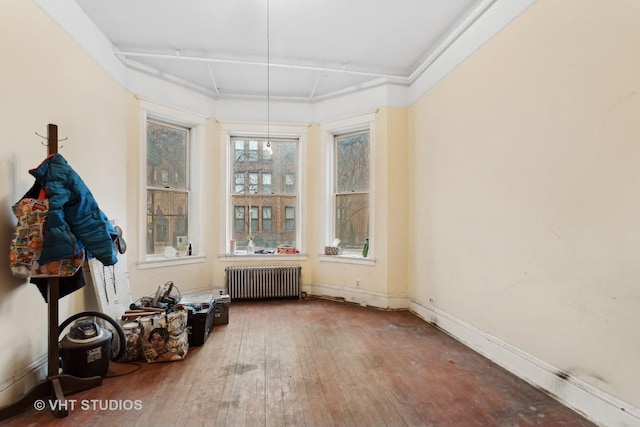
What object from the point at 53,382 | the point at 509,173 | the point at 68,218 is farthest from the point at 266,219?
the point at 509,173

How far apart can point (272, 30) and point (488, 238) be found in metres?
3.12

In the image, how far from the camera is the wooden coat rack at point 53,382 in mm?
2061

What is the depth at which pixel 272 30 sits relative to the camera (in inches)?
134

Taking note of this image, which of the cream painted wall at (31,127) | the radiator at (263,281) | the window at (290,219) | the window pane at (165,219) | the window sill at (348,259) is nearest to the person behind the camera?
the cream painted wall at (31,127)

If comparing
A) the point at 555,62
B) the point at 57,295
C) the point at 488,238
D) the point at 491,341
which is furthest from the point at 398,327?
the point at 57,295

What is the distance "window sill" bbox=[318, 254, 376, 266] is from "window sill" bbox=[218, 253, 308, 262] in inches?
14.3

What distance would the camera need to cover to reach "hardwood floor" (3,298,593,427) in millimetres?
2033

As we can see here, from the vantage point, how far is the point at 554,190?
2.28 m

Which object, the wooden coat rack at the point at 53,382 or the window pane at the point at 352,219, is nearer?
the wooden coat rack at the point at 53,382

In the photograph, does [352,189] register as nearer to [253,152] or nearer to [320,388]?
[253,152]

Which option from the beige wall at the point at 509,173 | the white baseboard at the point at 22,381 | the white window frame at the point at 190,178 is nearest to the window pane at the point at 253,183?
the white window frame at the point at 190,178

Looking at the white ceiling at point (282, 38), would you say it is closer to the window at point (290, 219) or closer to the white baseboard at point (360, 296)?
the window at point (290, 219)

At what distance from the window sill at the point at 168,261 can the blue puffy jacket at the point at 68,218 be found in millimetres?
1910

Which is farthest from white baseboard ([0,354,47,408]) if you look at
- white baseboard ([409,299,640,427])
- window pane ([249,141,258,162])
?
white baseboard ([409,299,640,427])
